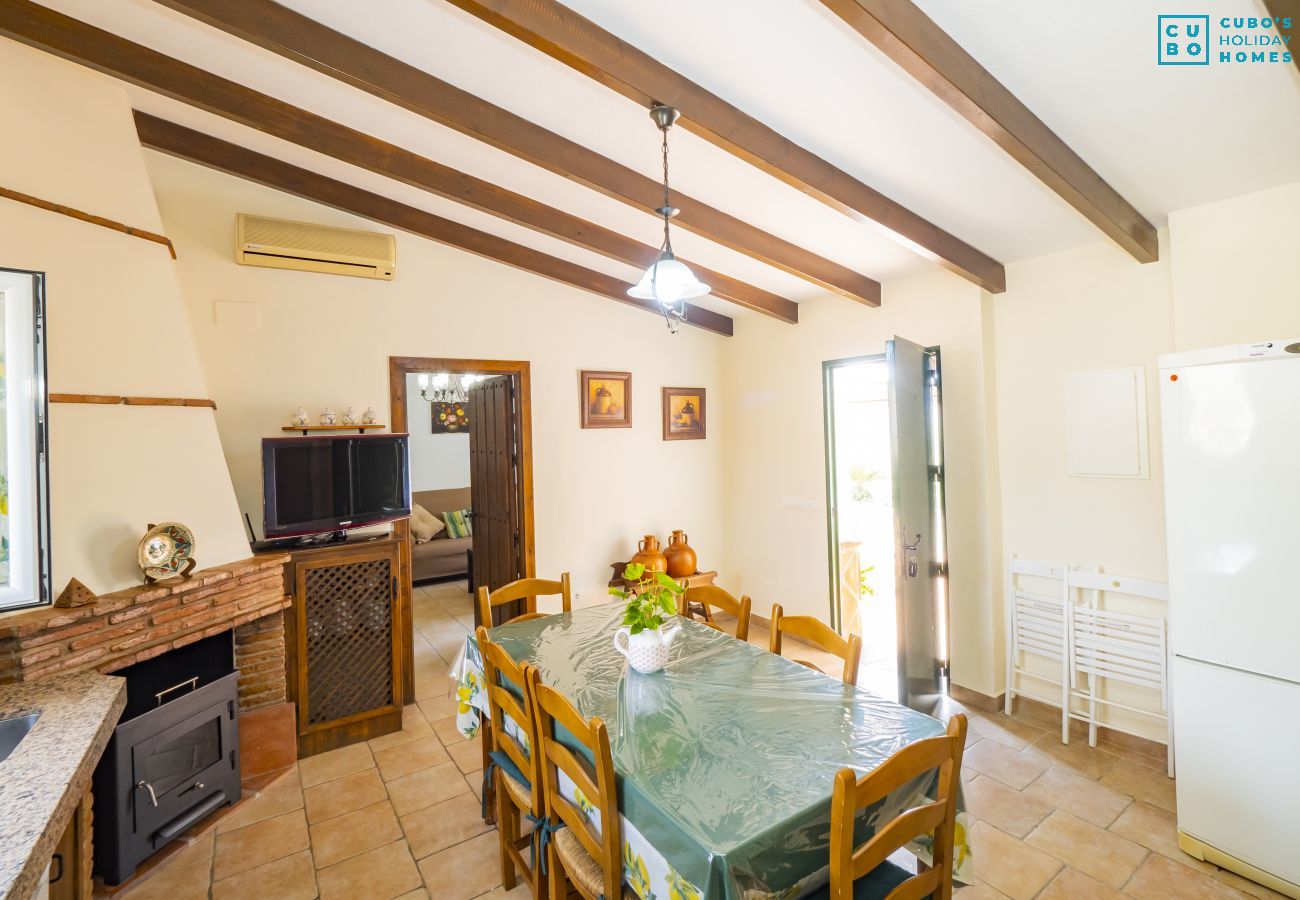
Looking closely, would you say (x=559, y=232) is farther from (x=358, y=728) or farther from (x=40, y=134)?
(x=358, y=728)

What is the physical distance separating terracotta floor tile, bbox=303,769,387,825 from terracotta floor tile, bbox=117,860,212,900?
40 centimetres

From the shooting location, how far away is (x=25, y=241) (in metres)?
2.17

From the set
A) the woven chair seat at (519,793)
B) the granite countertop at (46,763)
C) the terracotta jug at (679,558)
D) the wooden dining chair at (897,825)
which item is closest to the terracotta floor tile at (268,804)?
the granite countertop at (46,763)

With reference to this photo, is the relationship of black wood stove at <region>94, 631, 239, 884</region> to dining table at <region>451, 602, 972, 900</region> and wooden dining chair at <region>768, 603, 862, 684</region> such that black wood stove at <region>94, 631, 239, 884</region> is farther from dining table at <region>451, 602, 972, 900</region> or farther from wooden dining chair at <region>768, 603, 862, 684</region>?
wooden dining chair at <region>768, 603, 862, 684</region>

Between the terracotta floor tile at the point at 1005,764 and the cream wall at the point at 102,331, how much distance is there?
3.62 metres

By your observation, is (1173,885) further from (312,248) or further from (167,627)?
(312,248)

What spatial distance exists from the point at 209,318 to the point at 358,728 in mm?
2372

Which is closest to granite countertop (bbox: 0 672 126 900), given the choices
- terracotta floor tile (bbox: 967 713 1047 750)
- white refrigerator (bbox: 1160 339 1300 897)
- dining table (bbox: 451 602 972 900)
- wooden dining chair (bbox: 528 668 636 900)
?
wooden dining chair (bbox: 528 668 636 900)

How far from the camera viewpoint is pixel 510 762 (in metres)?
2.08

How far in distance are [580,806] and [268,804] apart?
1953 millimetres

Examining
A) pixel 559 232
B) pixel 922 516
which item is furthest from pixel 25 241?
pixel 922 516

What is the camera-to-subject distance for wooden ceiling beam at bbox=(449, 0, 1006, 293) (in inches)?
68.8

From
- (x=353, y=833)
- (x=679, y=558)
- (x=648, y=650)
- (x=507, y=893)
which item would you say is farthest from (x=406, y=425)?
(x=507, y=893)

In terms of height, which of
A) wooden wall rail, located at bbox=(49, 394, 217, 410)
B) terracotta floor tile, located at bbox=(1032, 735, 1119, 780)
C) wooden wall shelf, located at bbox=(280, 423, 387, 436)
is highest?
wooden wall rail, located at bbox=(49, 394, 217, 410)
